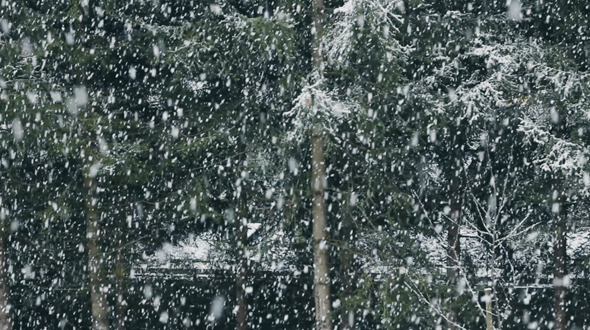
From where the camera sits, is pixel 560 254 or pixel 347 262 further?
pixel 560 254

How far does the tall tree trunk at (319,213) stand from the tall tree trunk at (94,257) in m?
3.55

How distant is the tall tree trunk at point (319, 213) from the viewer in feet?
37.9

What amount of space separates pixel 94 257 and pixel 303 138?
4.06 metres

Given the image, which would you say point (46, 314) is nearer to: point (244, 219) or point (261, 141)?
point (244, 219)

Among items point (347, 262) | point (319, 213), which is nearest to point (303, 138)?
point (319, 213)

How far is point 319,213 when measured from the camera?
11789mm

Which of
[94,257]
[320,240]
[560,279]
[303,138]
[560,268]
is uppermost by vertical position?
[303,138]

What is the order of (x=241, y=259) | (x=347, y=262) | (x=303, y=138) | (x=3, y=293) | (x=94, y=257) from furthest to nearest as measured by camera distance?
(x=241, y=259), (x=3, y=293), (x=347, y=262), (x=94, y=257), (x=303, y=138)

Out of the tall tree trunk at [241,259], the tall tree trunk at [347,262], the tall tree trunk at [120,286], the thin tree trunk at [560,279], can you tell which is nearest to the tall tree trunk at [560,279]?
the thin tree trunk at [560,279]

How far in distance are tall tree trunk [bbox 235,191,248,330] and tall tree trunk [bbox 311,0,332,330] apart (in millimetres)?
1637

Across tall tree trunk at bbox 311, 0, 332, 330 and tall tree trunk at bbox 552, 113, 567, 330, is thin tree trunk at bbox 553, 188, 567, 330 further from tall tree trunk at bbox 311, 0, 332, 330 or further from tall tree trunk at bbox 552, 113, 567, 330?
tall tree trunk at bbox 311, 0, 332, 330

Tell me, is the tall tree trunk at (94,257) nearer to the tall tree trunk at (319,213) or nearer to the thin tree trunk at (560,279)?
the tall tree trunk at (319,213)

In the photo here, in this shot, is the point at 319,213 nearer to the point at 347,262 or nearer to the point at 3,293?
the point at 347,262

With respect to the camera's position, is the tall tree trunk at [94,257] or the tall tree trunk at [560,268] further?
the tall tree trunk at [560,268]
